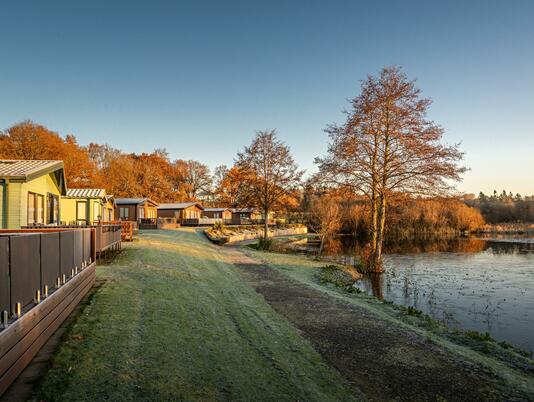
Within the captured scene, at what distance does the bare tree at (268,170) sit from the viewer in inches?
1309

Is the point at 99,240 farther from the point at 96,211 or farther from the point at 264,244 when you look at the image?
the point at 96,211

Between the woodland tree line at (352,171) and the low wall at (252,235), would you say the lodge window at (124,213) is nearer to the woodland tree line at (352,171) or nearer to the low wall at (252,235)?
the woodland tree line at (352,171)

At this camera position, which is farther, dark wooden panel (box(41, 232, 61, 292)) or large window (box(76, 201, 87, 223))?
large window (box(76, 201, 87, 223))

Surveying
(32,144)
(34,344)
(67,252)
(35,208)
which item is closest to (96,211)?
(35,208)

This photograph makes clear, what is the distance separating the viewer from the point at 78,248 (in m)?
8.73

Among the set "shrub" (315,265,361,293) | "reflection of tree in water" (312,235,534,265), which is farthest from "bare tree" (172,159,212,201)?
"shrub" (315,265,361,293)

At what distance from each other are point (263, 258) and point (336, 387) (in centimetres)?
1678

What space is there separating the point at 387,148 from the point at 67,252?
54.0 ft

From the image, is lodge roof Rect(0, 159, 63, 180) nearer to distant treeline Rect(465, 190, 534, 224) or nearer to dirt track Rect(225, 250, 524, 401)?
dirt track Rect(225, 250, 524, 401)

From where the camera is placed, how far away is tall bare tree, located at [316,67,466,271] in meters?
18.6

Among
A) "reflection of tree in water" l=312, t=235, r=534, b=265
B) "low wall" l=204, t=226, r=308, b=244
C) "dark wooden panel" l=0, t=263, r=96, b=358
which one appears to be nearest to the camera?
"dark wooden panel" l=0, t=263, r=96, b=358

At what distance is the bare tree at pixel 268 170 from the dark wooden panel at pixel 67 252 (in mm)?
25365

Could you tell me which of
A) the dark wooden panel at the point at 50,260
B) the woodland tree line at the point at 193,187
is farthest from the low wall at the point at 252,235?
the dark wooden panel at the point at 50,260

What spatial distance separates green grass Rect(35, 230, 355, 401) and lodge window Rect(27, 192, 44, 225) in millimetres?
10695
